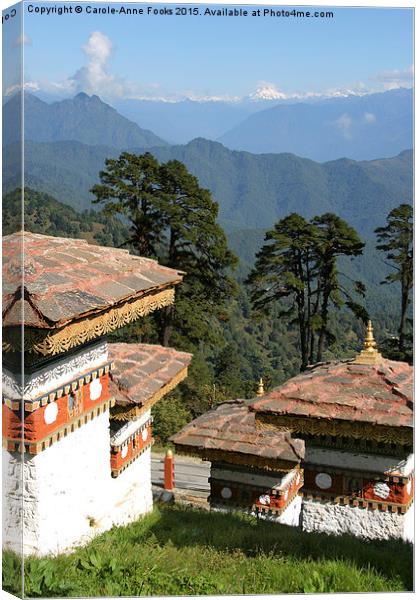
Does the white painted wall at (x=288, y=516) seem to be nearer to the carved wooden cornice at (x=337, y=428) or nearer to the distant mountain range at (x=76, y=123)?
the carved wooden cornice at (x=337, y=428)

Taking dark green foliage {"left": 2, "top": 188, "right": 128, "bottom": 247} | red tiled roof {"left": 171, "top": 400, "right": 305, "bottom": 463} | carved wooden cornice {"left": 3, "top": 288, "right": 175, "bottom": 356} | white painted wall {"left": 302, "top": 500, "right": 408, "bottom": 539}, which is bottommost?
white painted wall {"left": 302, "top": 500, "right": 408, "bottom": 539}

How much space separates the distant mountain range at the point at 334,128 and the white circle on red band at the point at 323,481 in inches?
79.4

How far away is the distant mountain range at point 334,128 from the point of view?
14.7 ft

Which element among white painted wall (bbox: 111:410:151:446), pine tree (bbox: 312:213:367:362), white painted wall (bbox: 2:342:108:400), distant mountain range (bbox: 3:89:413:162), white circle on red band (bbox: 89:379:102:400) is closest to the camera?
white painted wall (bbox: 2:342:108:400)

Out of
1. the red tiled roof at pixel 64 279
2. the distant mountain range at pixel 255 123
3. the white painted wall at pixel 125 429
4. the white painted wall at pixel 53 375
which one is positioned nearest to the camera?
the red tiled roof at pixel 64 279

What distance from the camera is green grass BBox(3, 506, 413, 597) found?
4031mm

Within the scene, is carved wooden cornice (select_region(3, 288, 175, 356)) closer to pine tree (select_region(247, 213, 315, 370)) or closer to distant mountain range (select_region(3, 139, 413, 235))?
distant mountain range (select_region(3, 139, 413, 235))

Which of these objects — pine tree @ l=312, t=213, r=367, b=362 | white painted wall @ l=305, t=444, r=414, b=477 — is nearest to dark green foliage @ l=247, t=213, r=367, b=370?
pine tree @ l=312, t=213, r=367, b=362

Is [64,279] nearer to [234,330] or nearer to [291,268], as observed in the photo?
[291,268]

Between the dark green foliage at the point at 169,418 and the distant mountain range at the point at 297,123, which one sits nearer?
the distant mountain range at the point at 297,123

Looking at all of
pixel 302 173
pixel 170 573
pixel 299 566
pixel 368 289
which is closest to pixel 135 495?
pixel 170 573

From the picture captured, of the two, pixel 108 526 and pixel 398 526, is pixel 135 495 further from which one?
pixel 398 526

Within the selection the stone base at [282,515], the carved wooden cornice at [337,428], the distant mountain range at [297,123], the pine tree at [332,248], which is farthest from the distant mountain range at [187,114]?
the stone base at [282,515]

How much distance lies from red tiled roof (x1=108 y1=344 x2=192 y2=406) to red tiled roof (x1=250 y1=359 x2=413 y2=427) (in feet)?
3.48
